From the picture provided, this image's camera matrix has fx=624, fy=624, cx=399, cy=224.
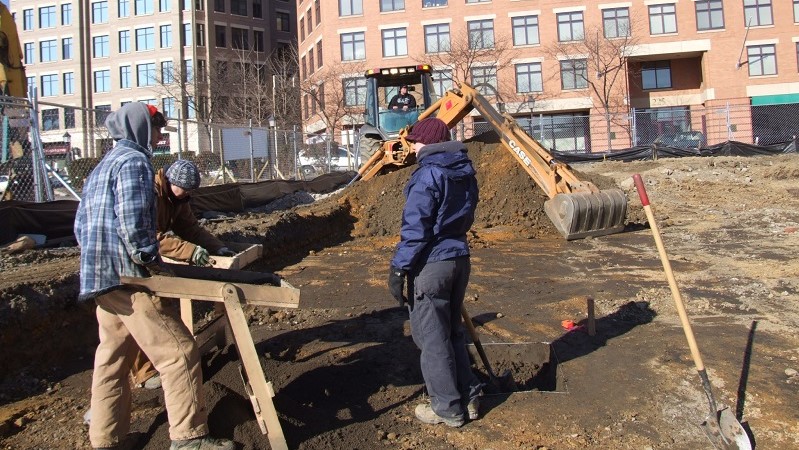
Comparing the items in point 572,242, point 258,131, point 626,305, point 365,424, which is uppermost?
point 258,131

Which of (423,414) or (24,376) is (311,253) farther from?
(423,414)

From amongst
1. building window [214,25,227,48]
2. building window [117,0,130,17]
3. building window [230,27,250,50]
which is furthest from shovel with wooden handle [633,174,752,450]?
building window [117,0,130,17]

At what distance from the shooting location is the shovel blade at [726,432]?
3441mm

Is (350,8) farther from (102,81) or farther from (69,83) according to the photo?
(69,83)

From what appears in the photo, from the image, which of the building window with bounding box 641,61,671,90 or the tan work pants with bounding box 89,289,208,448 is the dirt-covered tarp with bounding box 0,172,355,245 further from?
the building window with bounding box 641,61,671,90

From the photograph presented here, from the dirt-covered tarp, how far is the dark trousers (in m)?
5.82

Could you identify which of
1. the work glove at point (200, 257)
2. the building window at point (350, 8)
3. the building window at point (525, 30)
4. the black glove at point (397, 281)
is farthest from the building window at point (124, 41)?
the black glove at point (397, 281)

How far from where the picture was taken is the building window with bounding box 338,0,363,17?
43.4 meters

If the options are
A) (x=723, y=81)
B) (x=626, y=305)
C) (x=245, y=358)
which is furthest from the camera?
(x=723, y=81)

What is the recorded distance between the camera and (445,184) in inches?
148

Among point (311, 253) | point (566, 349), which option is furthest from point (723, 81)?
point (566, 349)

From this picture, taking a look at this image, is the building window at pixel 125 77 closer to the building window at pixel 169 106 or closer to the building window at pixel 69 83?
the building window at pixel 69 83

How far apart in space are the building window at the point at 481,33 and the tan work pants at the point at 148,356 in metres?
39.2

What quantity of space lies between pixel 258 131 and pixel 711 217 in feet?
34.5
